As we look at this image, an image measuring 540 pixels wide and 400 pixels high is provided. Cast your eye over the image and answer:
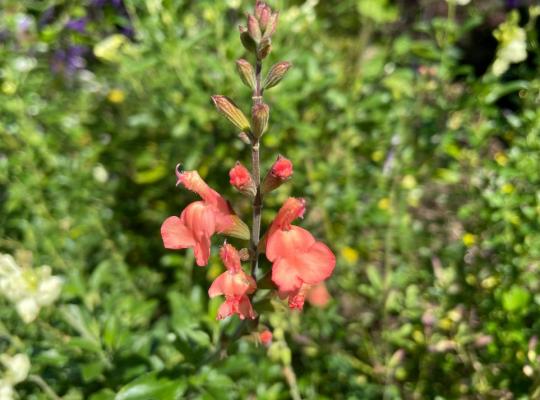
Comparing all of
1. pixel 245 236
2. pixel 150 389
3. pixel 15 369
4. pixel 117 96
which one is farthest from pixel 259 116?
pixel 117 96

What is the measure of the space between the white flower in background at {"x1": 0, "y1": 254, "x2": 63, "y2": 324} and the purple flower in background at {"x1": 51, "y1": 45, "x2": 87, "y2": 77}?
2151 mm

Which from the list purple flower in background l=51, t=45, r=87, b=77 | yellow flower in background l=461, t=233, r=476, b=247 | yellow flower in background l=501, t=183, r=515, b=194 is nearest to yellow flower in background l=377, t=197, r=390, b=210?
yellow flower in background l=461, t=233, r=476, b=247

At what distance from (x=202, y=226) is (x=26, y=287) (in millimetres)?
829

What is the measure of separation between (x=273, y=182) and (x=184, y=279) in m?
1.49

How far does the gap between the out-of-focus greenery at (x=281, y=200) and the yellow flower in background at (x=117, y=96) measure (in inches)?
2.2

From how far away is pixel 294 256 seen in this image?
104 cm

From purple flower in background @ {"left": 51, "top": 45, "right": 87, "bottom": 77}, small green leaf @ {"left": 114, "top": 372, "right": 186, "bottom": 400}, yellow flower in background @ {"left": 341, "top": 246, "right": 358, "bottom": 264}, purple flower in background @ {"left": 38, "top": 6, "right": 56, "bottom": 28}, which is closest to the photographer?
small green leaf @ {"left": 114, "top": 372, "right": 186, "bottom": 400}

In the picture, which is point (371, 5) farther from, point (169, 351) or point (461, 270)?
point (169, 351)

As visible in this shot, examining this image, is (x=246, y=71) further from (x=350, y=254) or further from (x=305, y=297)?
(x=350, y=254)

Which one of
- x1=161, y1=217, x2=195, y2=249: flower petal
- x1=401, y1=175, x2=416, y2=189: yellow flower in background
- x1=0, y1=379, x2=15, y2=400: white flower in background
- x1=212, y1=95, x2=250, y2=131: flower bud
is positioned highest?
x1=212, y1=95, x2=250, y2=131: flower bud

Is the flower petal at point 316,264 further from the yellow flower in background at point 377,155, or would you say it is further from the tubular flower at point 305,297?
the yellow flower in background at point 377,155

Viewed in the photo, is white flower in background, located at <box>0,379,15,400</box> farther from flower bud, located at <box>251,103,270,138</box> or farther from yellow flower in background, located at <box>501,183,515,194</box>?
yellow flower in background, located at <box>501,183,515,194</box>

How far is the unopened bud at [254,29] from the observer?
1.03 meters

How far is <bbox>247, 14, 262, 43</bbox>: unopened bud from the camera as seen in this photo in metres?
1.03
